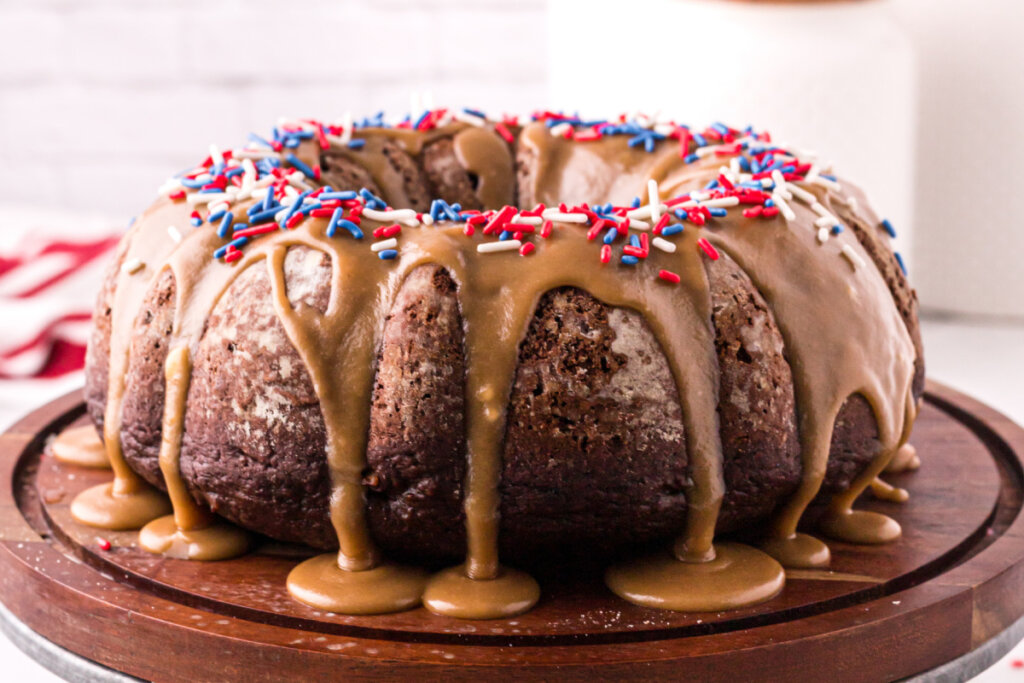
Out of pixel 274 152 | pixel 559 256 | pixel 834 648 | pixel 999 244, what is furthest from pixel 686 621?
pixel 999 244

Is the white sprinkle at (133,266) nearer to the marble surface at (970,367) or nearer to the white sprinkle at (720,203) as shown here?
the white sprinkle at (720,203)

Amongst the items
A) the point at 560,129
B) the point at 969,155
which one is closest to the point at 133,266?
the point at 560,129

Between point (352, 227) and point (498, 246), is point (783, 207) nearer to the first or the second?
point (498, 246)

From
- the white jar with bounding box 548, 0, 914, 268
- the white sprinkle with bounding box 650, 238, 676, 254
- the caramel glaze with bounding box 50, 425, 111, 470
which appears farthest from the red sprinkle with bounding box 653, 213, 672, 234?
the white jar with bounding box 548, 0, 914, 268

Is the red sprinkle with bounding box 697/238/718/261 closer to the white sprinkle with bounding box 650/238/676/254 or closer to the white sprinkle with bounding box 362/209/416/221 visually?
the white sprinkle with bounding box 650/238/676/254

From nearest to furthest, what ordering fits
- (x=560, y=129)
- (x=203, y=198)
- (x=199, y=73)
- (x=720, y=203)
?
(x=720, y=203) < (x=203, y=198) < (x=560, y=129) < (x=199, y=73)

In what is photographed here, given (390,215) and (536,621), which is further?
(390,215)

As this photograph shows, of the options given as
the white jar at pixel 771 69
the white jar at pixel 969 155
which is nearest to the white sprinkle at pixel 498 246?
the white jar at pixel 771 69
